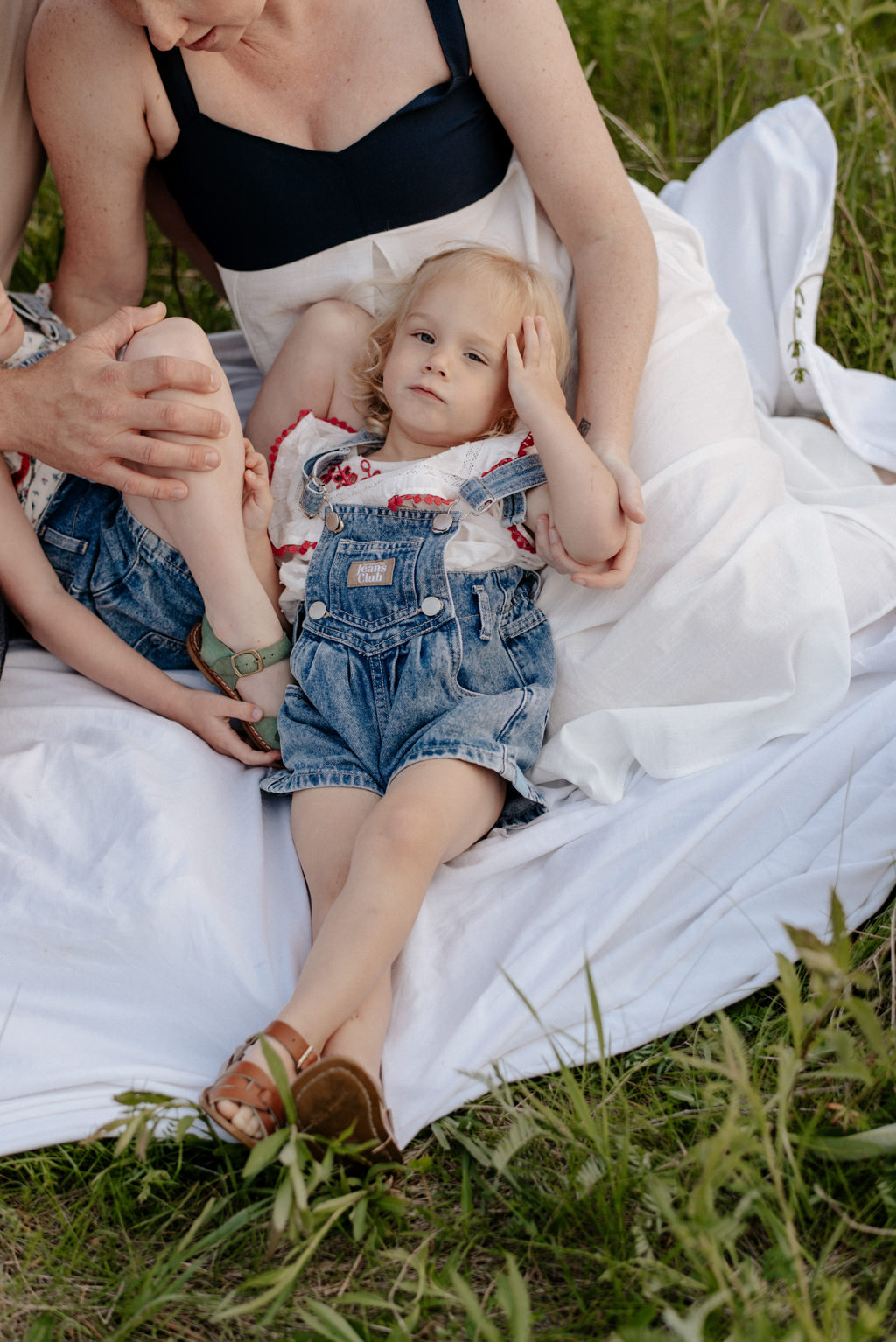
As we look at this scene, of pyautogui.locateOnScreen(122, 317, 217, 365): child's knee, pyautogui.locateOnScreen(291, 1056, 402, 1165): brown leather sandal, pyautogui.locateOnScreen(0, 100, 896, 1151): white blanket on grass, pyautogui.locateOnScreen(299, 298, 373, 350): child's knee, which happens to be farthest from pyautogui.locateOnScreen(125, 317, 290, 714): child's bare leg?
pyautogui.locateOnScreen(291, 1056, 402, 1165): brown leather sandal

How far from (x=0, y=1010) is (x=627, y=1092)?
0.77 m

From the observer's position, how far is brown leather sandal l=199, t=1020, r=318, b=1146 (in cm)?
116

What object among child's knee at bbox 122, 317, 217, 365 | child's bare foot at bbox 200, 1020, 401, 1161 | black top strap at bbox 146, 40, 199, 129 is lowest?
child's bare foot at bbox 200, 1020, 401, 1161

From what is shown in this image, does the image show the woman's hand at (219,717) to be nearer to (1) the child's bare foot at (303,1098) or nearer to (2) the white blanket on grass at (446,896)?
(2) the white blanket on grass at (446,896)

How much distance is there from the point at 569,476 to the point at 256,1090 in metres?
0.92

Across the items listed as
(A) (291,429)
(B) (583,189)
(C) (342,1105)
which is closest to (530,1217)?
(C) (342,1105)

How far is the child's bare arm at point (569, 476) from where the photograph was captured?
5.20ft

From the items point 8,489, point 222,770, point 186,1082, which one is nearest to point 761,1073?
point 186,1082

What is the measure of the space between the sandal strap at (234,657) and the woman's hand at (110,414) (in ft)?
0.82

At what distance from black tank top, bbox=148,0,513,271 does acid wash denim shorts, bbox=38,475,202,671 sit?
0.53 meters

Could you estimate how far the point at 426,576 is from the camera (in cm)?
164

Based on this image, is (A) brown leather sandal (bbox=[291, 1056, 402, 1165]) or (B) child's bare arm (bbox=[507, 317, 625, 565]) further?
(B) child's bare arm (bbox=[507, 317, 625, 565])

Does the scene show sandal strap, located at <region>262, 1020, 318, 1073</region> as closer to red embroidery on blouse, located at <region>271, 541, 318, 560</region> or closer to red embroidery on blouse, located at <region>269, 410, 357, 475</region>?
red embroidery on blouse, located at <region>271, 541, 318, 560</region>

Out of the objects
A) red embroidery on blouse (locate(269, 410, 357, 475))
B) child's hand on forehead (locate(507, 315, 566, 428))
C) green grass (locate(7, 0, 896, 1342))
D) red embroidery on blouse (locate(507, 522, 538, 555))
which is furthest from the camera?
red embroidery on blouse (locate(269, 410, 357, 475))
